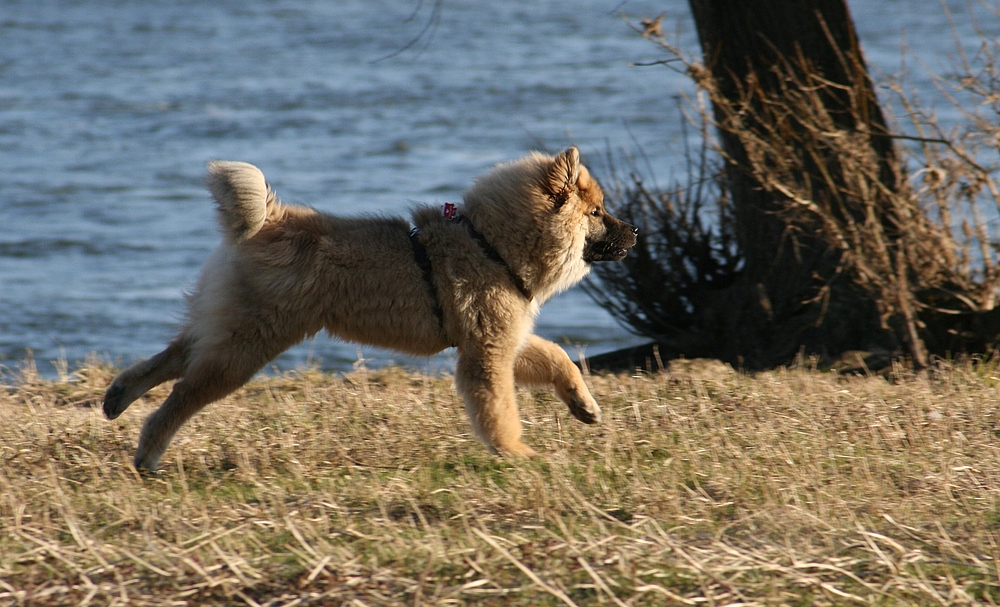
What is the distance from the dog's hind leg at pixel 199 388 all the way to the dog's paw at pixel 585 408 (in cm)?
166

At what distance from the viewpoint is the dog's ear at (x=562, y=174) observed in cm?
569

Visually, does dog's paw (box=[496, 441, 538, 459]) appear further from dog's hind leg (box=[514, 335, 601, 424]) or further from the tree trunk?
the tree trunk

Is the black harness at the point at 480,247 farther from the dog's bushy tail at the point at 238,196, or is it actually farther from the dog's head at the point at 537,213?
the dog's bushy tail at the point at 238,196

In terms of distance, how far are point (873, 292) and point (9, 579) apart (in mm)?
6186

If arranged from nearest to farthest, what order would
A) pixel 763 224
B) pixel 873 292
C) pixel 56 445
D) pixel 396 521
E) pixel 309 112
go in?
1. pixel 396 521
2. pixel 56 445
3. pixel 873 292
4. pixel 763 224
5. pixel 309 112

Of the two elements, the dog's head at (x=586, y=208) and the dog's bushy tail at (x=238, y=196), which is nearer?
the dog's bushy tail at (x=238, y=196)

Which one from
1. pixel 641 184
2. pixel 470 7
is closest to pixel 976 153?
pixel 641 184

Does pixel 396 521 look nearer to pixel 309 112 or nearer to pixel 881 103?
pixel 881 103

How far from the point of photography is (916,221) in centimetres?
810

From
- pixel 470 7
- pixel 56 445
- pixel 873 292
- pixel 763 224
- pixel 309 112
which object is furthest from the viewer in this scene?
pixel 470 7

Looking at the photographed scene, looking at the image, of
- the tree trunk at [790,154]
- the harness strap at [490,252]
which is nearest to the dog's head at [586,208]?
the harness strap at [490,252]

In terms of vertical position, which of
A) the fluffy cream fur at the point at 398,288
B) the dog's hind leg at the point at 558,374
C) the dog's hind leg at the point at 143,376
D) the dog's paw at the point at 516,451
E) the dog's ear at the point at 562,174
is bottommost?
the dog's paw at the point at 516,451

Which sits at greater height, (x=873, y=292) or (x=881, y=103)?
(x=881, y=103)

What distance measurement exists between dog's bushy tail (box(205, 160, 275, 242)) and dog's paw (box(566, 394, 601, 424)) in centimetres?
187
